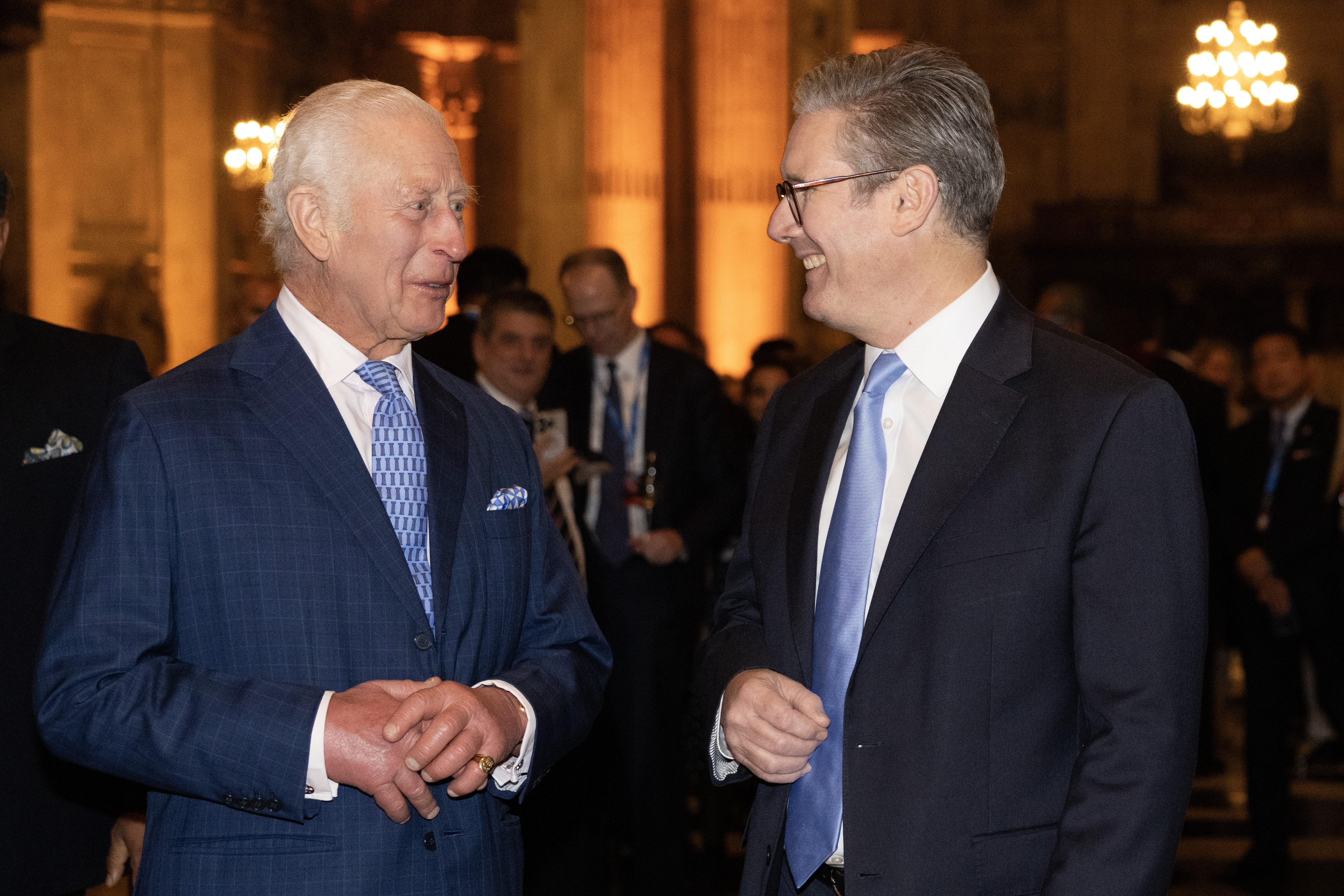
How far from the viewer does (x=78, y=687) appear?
1722 millimetres

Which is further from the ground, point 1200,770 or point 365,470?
point 365,470

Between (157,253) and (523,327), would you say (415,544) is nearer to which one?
(523,327)

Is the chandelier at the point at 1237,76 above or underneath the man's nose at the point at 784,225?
above

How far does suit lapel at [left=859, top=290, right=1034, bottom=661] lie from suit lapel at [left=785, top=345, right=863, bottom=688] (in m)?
0.15

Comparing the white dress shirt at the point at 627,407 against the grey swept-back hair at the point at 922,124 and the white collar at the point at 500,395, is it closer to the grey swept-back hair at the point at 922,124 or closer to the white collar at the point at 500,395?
the white collar at the point at 500,395

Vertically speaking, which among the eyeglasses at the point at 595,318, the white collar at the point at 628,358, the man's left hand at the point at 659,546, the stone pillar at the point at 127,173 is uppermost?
the stone pillar at the point at 127,173

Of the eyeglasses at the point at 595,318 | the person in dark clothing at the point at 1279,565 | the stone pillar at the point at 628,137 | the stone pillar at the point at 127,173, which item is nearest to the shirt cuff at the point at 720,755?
the eyeglasses at the point at 595,318

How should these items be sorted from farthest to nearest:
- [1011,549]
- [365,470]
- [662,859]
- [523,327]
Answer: [662,859]
[523,327]
[365,470]
[1011,549]

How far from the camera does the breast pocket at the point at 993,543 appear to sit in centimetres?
169

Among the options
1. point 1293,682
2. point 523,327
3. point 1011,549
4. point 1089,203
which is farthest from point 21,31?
point 1089,203

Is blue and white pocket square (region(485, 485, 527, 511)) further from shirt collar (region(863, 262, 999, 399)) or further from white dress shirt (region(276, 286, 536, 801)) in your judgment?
shirt collar (region(863, 262, 999, 399))

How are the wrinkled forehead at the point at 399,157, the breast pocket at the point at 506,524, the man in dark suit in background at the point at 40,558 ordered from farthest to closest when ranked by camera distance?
1. the man in dark suit in background at the point at 40,558
2. the breast pocket at the point at 506,524
3. the wrinkled forehead at the point at 399,157

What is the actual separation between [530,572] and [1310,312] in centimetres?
2023

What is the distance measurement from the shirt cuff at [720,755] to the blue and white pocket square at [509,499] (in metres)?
0.45
